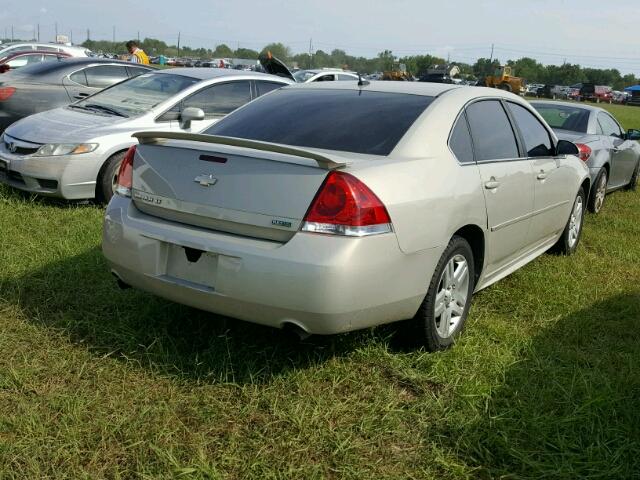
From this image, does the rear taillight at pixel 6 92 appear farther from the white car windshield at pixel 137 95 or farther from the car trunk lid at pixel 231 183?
the car trunk lid at pixel 231 183

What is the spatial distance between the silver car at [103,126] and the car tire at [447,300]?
3.02 metres

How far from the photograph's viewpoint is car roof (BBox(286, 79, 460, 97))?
A: 156 inches

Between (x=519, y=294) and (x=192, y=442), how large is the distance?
2840 millimetres

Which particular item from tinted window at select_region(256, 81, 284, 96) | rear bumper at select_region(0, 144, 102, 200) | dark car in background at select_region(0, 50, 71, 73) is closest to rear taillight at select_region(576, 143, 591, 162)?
tinted window at select_region(256, 81, 284, 96)

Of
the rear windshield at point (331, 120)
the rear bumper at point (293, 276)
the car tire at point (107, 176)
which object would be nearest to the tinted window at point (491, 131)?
the rear windshield at point (331, 120)

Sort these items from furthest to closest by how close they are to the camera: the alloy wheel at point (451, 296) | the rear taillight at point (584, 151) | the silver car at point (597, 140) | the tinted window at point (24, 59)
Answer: the tinted window at point (24, 59), the silver car at point (597, 140), the rear taillight at point (584, 151), the alloy wheel at point (451, 296)

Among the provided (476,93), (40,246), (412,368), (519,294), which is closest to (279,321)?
(412,368)

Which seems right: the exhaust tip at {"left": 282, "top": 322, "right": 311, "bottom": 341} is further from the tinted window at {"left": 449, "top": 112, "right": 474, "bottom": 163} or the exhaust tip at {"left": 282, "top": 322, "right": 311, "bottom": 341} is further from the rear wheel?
the rear wheel

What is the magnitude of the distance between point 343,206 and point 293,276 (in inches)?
14.7

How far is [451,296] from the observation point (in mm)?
3590

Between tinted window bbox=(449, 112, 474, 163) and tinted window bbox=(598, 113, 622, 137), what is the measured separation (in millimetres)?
5478

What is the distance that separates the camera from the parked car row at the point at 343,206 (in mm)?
2859

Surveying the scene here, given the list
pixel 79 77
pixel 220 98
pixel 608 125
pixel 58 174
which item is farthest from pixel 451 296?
pixel 79 77

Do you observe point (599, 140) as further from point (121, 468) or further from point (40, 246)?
point (121, 468)
